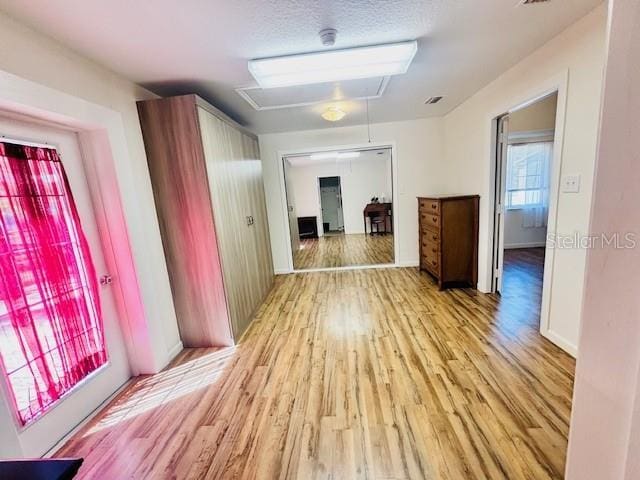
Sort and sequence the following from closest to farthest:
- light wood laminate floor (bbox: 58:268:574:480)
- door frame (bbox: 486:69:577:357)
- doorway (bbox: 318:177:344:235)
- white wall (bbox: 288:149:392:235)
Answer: light wood laminate floor (bbox: 58:268:574:480)
door frame (bbox: 486:69:577:357)
white wall (bbox: 288:149:392:235)
doorway (bbox: 318:177:344:235)

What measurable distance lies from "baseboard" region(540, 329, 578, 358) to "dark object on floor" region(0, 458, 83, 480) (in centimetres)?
285

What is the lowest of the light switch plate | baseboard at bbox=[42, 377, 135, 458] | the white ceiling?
baseboard at bbox=[42, 377, 135, 458]

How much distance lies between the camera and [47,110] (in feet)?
4.87

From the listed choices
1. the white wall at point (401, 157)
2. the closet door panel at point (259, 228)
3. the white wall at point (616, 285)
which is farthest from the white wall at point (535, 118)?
the white wall at point (616, 285)

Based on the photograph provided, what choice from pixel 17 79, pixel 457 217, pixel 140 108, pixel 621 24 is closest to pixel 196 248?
pixel 140 108

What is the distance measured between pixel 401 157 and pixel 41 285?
14.2 feet

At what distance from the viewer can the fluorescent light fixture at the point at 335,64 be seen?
6.07 ft

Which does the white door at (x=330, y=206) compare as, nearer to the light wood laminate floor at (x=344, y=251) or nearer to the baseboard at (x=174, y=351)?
the light wood laminate floor at (x=344, y=251)

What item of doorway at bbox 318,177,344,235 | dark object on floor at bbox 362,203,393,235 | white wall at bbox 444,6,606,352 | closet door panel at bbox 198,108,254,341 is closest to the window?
white wall at bbox 444,6,606,352

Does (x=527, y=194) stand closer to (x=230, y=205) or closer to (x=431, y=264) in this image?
(x=431, y=264)

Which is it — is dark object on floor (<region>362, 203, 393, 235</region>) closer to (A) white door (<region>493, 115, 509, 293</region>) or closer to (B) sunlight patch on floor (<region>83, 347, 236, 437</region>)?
(A) white door (<region>493, 115, 509, 293</region>)

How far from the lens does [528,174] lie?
4.91m

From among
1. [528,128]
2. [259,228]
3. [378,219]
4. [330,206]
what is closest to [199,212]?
[259,228]

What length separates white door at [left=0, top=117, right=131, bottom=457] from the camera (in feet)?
4.77
